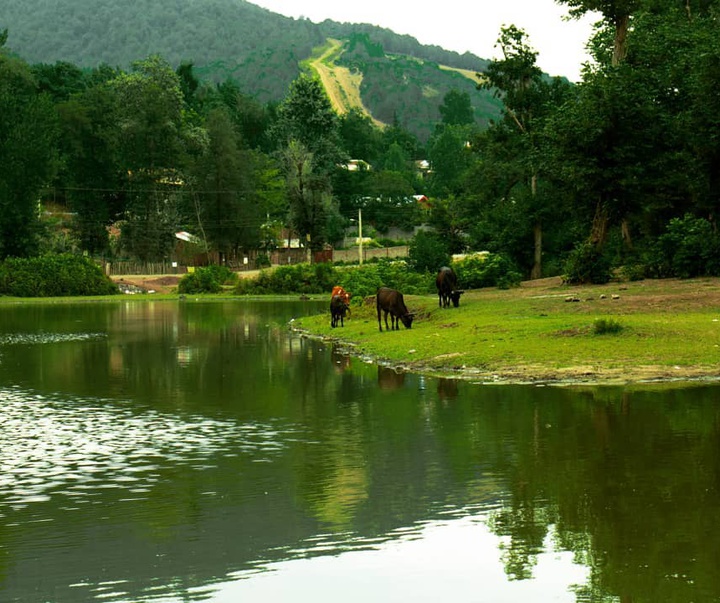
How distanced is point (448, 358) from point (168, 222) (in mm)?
105230

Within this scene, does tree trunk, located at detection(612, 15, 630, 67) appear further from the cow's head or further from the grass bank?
the cow's head

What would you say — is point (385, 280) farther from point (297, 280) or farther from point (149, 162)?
point (149, 162)

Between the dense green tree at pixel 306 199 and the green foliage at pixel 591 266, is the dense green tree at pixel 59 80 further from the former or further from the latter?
the green foliage at pixel 591 266

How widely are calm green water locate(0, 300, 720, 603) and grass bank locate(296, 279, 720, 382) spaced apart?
2.13 metres

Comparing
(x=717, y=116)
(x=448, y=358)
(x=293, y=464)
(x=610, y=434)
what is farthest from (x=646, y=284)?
(x=293, y=464)

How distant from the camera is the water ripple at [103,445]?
15.9 m

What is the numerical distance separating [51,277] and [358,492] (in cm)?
8720

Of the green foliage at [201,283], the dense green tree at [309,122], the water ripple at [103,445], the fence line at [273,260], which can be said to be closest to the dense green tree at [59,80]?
the dense green tree at [309,122]

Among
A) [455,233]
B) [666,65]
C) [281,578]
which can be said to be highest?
[666,65]

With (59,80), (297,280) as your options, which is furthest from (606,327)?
(59,80)

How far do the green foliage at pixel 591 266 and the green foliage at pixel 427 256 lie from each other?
17690 mm

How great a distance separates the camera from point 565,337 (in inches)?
1219

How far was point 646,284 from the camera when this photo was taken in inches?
1848

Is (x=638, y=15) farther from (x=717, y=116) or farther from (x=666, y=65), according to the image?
(x=717, y=116)
